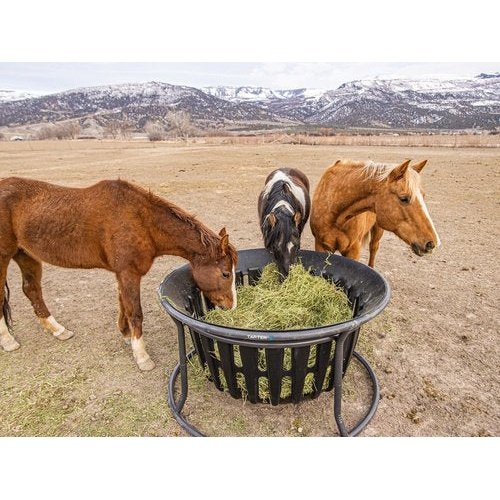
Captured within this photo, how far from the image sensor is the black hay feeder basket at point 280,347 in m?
1.92

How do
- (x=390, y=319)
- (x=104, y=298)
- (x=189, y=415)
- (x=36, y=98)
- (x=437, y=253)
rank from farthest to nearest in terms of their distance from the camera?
(x=36, y=98)
(x=437, y=253)
(x=104, y=298)
(x=390, y=319)
(x=189, y=415)

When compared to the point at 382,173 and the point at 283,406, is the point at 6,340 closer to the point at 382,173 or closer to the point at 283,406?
the point at 283,406

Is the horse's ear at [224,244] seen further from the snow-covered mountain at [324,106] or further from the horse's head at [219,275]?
the snow-covered mountain at [324,106]

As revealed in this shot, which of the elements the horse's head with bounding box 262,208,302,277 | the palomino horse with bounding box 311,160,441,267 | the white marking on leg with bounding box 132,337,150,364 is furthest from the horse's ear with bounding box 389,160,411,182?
the white marking on leg with bounding box 132,337,150,364

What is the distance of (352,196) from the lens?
355 cm

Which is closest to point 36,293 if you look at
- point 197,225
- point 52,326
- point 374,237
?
point 52,326

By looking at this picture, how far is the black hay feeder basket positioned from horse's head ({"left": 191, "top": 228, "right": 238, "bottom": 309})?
16 cm

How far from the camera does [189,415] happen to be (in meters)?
2.64

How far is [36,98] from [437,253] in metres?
162

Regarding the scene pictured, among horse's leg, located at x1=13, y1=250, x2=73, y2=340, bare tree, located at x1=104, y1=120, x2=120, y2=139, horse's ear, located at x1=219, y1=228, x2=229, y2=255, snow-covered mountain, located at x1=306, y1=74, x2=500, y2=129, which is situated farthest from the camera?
bare tree, located at x1=104, y1=120, x2=120, y2=139

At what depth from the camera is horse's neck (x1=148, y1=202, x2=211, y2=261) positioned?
115 inches

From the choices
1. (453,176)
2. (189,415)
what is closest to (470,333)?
(189,415)

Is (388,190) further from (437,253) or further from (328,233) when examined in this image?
(437,253)

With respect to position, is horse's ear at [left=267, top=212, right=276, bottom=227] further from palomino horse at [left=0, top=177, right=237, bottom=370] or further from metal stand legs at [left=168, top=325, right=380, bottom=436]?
metal stand legs at [left=168, top=325, right=380, bottom=436]
